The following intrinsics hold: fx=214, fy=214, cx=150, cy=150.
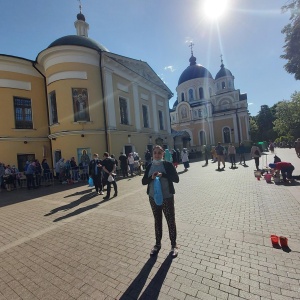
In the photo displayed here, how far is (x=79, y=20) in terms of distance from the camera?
76.6ft

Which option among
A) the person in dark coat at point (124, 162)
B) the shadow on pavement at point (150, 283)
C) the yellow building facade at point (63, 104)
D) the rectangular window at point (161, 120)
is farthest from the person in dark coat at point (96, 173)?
the rectangular window at point (161, 120)

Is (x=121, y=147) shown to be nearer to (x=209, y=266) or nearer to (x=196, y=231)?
(x=196, y=231)

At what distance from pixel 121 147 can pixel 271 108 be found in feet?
228

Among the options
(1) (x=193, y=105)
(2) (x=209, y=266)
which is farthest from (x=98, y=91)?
(1) (x=193, y=105)

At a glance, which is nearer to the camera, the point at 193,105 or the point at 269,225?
the point at 269,225

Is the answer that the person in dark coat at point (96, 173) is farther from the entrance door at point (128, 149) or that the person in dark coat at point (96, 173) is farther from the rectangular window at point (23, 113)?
the rectangular window at point (23, 113)

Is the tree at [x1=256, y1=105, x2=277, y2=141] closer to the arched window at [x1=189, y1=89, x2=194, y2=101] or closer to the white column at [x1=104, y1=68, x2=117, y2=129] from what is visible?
the arched window at [x1=189, y1=89, x2=194, y2=101]

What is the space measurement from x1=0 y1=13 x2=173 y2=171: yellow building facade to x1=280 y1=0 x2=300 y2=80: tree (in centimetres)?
1247

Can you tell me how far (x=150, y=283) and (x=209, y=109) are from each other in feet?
164

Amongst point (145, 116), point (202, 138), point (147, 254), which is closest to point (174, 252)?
point (147, 254)

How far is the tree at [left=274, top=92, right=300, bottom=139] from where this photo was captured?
42719mm

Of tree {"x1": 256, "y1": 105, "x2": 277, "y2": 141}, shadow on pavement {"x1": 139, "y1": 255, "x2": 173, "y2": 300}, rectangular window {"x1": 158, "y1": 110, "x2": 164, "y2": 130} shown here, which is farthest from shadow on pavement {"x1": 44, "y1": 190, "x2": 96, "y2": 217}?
tree {"x1": 256, "y1": 105, "x2": 277, "y2": 141}

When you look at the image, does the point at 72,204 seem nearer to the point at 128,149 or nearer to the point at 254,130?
the point at 128,149

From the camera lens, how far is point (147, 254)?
12.9 ft
